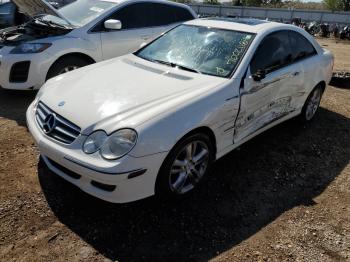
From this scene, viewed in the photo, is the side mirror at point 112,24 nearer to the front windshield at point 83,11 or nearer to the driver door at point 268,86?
the front windshield at point 83,11

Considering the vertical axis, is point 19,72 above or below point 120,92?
below

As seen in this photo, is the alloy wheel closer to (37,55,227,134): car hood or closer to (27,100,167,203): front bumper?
(27,100,167,203): front bumper

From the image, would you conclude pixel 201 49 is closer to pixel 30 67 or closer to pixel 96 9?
pixel 30 67

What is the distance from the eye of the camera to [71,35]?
5836mm

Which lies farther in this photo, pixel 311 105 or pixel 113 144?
pixel 311 105

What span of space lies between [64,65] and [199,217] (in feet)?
11.8

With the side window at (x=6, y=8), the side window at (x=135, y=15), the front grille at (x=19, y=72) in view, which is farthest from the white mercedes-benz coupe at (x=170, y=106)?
the side window at (x=6, y=8)

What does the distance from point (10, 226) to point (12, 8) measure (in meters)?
7.20

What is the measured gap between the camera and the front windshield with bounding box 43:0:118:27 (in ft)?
20.3

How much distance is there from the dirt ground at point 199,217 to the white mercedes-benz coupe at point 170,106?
31cm

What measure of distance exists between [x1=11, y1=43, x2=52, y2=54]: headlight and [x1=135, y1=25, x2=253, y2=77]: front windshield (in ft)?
5.67

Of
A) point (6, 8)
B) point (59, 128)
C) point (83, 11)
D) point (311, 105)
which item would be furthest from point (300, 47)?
point (6, 8)

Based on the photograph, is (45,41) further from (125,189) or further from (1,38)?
(125,189)

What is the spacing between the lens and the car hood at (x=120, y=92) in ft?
10.2
